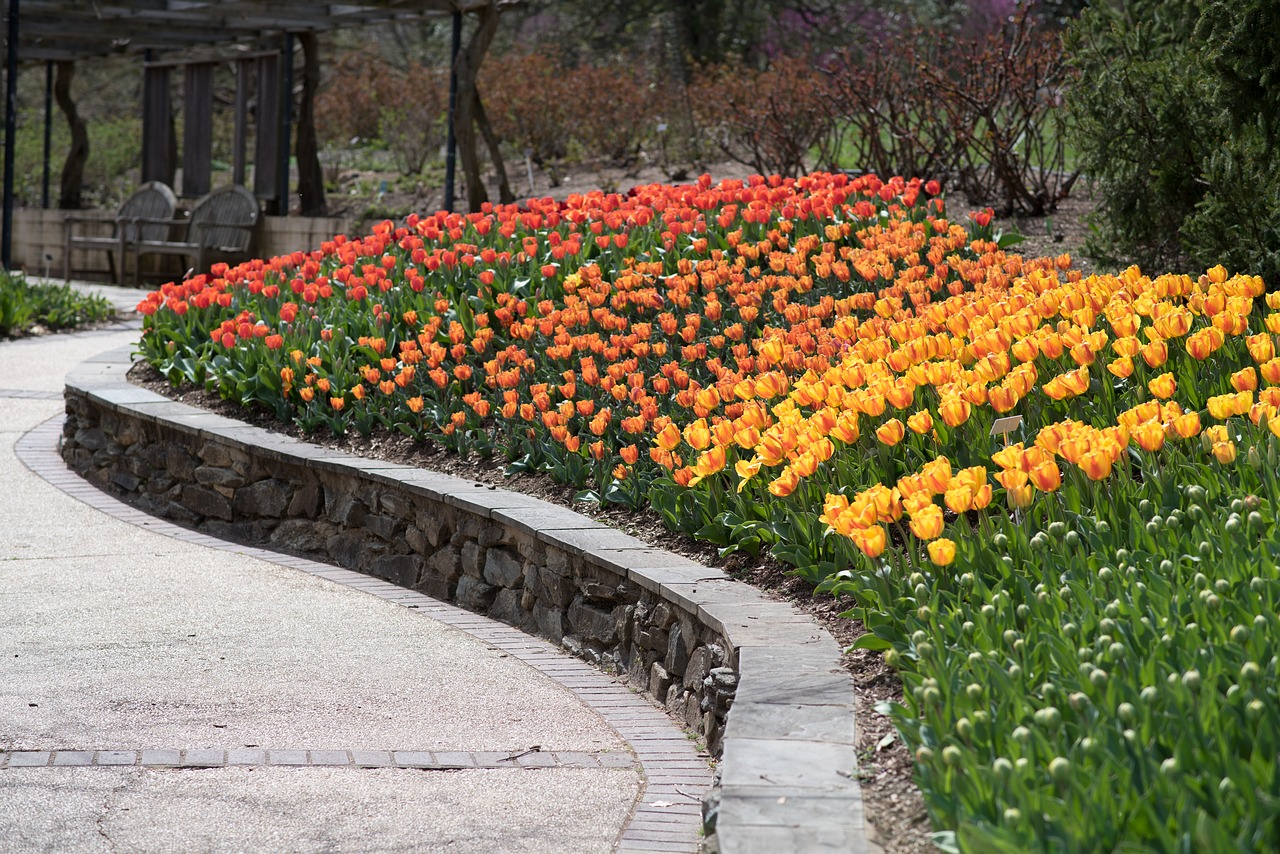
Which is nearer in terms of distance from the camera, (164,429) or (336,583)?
(336,583)

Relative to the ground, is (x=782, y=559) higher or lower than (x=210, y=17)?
lower

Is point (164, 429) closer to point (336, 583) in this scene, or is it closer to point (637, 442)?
point (336, 583)

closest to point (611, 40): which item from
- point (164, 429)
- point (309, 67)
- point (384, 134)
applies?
point (384, 134)

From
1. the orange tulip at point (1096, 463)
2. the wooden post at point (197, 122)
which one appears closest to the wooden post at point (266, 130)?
the wooden post at point (197, 122)

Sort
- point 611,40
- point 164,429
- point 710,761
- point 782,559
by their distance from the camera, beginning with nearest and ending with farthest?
point 710,761, point 782,559, point 164,429, point 611,40

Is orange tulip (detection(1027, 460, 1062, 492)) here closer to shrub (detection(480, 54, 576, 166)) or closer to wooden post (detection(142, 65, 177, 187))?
shrub (detection(480, 54, 576, 166))

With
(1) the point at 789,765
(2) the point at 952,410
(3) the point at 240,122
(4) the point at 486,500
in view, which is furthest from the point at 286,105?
(1) the point at 789,765

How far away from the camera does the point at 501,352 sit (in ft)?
19.6

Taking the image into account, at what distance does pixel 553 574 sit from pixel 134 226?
524 inches

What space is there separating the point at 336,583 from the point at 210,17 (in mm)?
11987

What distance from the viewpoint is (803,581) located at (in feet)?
13.0

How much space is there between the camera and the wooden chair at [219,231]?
584 inches

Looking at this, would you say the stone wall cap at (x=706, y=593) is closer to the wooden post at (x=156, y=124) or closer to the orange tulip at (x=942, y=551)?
the orange tulip at (x=942, y=551)

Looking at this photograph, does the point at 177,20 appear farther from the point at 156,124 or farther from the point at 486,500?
the point at 486,500
